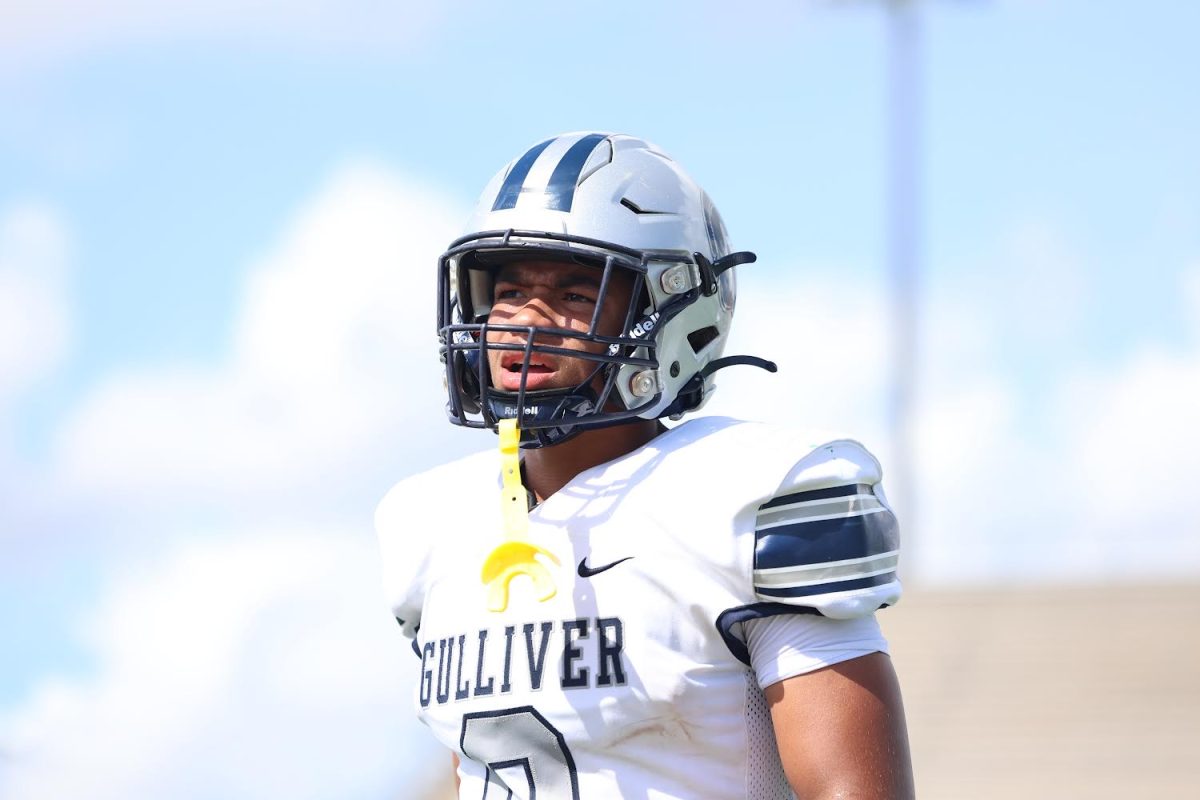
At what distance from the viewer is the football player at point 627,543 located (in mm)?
2342

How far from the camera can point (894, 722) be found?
2338mm

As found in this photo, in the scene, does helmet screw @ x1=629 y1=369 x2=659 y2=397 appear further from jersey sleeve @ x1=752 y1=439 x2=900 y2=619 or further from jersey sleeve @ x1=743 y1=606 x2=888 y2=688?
jersey sleeve @ x1=743 y1=606 x2=888 y2=688

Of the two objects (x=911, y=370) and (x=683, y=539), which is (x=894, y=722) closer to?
(x=683, y=539)

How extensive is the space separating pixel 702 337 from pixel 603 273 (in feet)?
0.95

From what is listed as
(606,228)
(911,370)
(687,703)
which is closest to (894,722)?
(687,703)

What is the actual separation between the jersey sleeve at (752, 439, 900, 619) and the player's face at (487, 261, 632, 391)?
1.38ft

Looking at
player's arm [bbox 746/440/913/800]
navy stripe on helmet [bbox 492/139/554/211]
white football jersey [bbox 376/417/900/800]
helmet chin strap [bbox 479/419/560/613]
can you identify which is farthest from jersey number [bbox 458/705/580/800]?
navy stripe on helmet [bbox 492/139/554/211]

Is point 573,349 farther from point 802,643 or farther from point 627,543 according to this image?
point 802,643

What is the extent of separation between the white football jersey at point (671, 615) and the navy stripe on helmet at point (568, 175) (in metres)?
0.45

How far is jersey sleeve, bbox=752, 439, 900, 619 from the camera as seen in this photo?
2.32m

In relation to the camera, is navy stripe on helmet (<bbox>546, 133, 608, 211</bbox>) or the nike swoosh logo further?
navy stripe on helmet (<bbox>546, 133, 608, 211</bbox>)

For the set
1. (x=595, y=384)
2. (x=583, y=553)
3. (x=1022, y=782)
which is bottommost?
(x=1022, y=782)

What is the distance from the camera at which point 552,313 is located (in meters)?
2.65

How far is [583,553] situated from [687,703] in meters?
0.28
